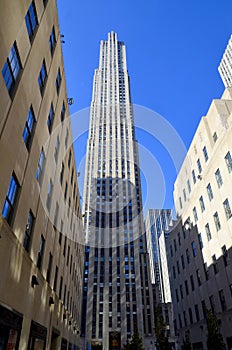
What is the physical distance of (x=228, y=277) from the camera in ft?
91.5

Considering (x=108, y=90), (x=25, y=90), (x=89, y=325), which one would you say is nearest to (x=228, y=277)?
(x=25, y=90)

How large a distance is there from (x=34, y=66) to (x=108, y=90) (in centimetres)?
14602

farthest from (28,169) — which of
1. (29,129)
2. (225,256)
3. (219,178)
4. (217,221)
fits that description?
(217,221)

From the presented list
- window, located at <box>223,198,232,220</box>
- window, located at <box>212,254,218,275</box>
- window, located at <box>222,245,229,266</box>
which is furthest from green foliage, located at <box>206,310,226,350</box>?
window, located at <box>223,198,232,220</box>

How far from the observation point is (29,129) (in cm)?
1496

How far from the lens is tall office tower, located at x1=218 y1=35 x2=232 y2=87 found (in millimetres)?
157975

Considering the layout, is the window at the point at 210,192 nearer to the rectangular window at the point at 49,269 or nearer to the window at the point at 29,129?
the rectangular window at the point at 49,269

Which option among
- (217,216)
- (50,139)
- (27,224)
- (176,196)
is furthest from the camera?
(176,196)

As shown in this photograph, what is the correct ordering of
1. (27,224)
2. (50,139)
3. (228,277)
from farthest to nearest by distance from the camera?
(228,277), (50,139), (27,224)

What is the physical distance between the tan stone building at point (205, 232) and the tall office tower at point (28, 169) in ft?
60.3

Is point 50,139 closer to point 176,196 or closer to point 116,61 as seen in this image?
point 176,196

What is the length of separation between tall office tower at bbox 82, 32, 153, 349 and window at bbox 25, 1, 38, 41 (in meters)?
61.2

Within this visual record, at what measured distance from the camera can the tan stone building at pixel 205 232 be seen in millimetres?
28812

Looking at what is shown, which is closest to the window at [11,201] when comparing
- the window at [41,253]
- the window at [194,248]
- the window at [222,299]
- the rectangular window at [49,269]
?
the window at [41,253]
